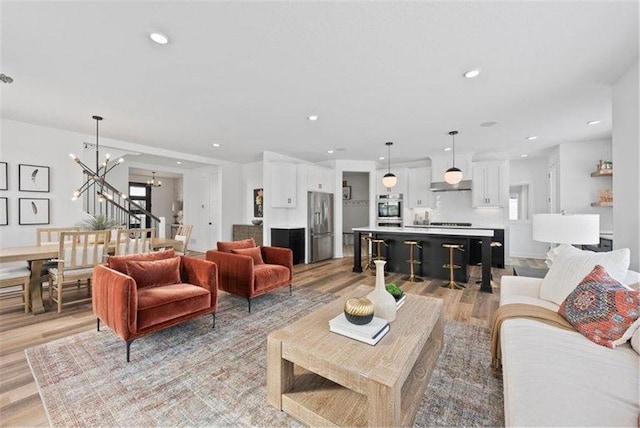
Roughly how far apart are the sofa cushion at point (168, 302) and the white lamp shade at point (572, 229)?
3.45 metres

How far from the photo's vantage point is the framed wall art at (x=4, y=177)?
3.90m

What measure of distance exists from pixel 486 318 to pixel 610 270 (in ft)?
4.56

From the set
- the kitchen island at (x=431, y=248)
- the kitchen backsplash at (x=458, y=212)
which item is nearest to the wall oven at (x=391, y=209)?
the kitchen backsplash at (x=458, y=212)

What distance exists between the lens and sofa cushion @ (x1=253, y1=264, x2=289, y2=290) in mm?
3344

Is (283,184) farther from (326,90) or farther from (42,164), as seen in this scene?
(42,164)

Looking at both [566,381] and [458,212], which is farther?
[458,212]

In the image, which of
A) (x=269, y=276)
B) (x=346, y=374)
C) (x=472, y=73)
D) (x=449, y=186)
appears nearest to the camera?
(x=346, y=374)

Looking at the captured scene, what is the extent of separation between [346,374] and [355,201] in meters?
8.28

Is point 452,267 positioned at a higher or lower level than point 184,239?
lower

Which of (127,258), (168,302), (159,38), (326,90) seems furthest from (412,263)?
(159,38)

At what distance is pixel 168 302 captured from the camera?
7.81 feet

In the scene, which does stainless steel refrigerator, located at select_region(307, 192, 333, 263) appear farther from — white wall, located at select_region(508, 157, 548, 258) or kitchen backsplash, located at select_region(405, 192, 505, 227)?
white wall, located at select_region(508, 157, 548, 258)

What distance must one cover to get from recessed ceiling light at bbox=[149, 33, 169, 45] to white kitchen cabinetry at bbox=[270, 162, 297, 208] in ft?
13.2

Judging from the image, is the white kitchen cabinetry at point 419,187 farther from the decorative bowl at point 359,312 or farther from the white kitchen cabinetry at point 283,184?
the decorative bowl at point 359,312
